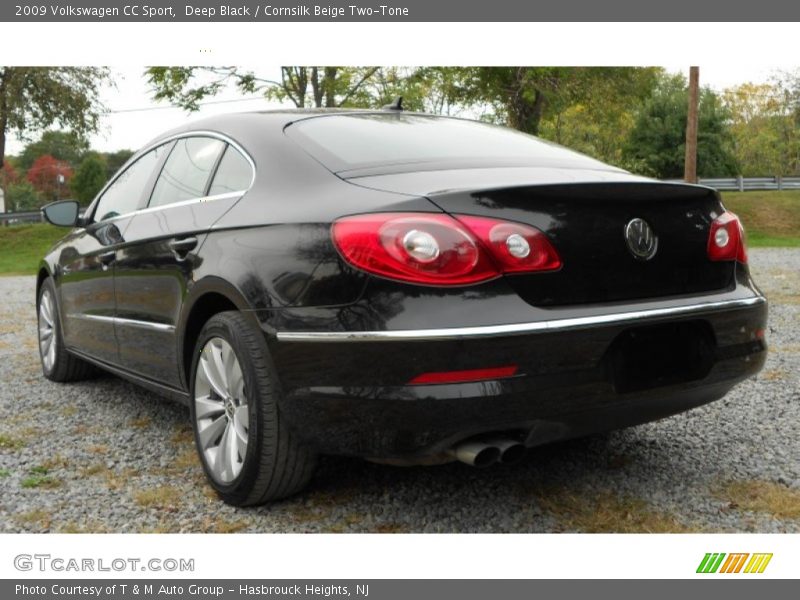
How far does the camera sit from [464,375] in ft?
8.21

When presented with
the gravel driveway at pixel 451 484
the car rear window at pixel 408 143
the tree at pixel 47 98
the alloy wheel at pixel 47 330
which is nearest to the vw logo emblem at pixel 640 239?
the car rear window at pixel 408 143

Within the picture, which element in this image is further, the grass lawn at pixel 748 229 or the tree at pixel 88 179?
the tree at pixel 88 179

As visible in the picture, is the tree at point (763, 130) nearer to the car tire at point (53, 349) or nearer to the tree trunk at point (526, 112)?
the tree trunk at point (526, 112)

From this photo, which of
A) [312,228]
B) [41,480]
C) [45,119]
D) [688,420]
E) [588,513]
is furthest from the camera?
[45,119]

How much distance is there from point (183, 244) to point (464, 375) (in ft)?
5.28

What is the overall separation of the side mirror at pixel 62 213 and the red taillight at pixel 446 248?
314cm

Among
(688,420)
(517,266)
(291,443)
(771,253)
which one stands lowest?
(771,253)

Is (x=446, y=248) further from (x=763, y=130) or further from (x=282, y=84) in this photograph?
(x=763, y=130)

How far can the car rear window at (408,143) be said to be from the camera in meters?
3.20

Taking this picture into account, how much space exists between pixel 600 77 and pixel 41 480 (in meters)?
25.1

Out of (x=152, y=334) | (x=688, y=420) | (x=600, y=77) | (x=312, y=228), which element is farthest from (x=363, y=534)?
(x=600, y=77)

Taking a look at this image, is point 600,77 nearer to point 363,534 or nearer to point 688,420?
point 688,420

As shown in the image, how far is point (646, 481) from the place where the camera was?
3467 millimetres

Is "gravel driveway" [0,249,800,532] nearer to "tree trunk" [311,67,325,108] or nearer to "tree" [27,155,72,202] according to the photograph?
"tree trunk" [311,67,325,108]
